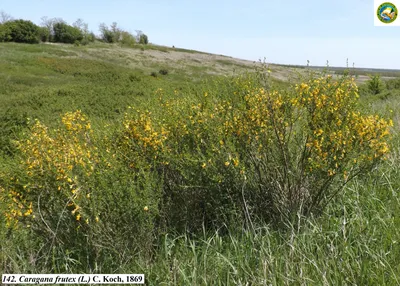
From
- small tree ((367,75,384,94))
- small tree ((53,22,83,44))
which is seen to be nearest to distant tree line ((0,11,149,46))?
small tree ((53,22,83,44))

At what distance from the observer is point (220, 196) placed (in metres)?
2.93

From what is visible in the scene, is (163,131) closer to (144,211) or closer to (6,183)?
(144,211)

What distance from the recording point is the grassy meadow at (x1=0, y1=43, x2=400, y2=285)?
226cm

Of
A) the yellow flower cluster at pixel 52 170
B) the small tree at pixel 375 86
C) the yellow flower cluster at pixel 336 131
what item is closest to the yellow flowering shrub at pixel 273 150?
the yellow flower cluster at pixel 336 131

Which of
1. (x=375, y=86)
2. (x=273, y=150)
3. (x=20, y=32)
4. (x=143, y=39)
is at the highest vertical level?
(x=143, y=39)

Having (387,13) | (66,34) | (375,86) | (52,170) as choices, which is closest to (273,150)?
(52,170)

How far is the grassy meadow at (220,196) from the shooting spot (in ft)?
7.41

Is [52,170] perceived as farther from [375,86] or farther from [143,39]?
[143,39]

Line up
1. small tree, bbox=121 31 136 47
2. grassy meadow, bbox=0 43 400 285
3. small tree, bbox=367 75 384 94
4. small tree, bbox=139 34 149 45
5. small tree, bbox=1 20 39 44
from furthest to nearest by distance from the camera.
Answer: small tree, bbox=139 34 149 45
small tree, bbox=121 31 136 47
small tree, bbox=1 20 39 44
small tree, bbox=367 75 384 94
grassy meadow, bbox=0 43 400 285

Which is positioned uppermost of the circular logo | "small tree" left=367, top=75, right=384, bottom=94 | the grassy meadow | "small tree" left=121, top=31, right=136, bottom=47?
"small tree" left=121, top=31, right=136, bottom=47

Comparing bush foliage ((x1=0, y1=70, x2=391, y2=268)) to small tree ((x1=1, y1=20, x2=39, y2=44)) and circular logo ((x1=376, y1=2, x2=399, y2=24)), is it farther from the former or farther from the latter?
small tree ((x1=1, y1=20, x2=39, y2=44))

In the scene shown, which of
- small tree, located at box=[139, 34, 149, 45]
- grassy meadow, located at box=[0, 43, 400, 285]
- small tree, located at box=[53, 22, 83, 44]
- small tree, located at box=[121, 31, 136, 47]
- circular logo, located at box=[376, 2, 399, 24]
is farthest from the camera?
small tree, located at box=[139, 34, 149, 45]

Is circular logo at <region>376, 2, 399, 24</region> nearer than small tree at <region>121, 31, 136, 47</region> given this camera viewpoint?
Yes

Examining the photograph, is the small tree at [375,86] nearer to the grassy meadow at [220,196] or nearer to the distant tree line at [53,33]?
the grassy meadow at [220,196]
